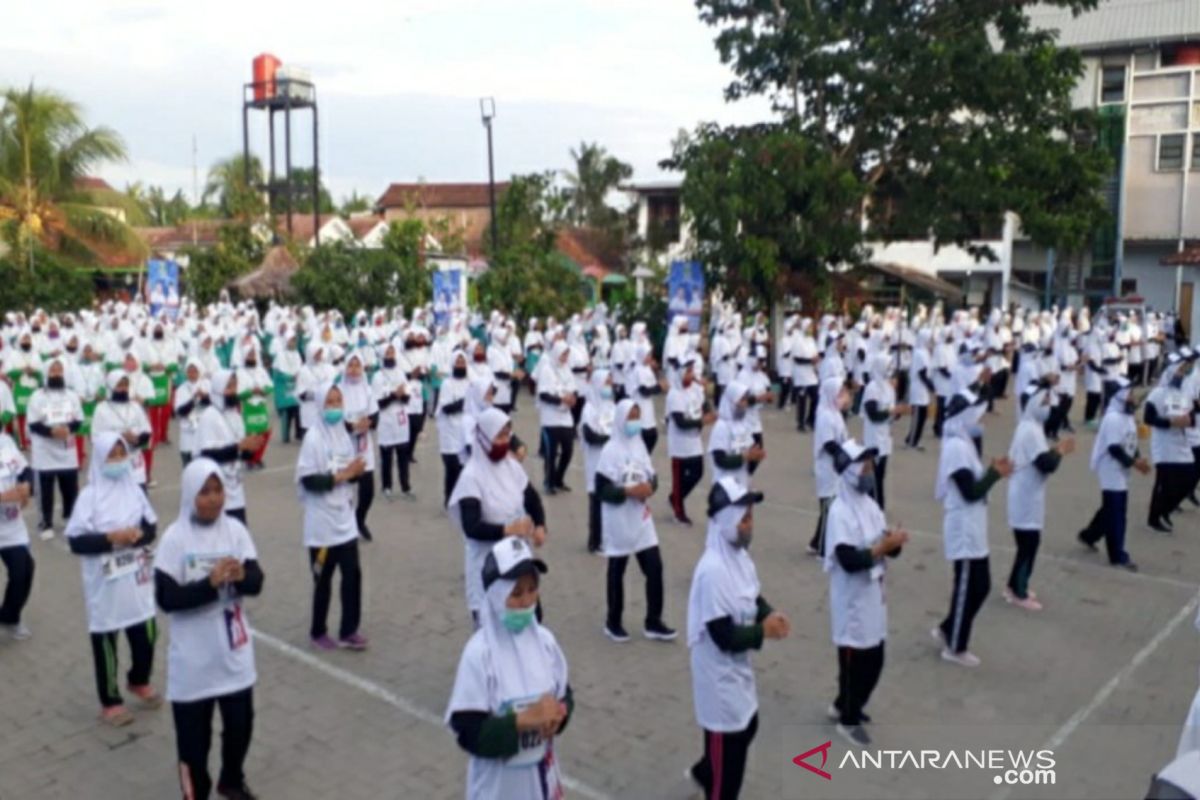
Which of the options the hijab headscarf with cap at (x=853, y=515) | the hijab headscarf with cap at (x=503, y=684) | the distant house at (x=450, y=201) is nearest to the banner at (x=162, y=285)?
the hijab headscarf with cap at (x=853, y=515)

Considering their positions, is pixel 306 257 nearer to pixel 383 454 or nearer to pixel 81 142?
pixel 81 142

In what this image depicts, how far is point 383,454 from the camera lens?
Result: 12227 mm

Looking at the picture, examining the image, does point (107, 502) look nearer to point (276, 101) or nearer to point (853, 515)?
point (853, 515)

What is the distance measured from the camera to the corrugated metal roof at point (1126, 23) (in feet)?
109

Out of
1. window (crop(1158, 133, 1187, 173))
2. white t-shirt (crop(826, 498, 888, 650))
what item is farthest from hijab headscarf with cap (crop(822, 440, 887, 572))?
window (crop(1158, 133, 1187, 173))

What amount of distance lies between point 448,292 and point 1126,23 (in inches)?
964

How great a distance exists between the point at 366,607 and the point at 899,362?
13363 mm

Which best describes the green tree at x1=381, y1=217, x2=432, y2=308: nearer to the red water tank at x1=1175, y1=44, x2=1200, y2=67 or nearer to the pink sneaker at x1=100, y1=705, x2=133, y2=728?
the pink sneaker at x1=100, y1=705, x2=133, y2=728

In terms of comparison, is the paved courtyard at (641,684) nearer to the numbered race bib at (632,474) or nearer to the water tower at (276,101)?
the numbered race bib at (632,474)

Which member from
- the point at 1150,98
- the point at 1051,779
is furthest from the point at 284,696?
the point at 1150,98

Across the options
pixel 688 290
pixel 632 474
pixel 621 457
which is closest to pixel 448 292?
pixel 688 290

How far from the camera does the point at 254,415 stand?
495 inches

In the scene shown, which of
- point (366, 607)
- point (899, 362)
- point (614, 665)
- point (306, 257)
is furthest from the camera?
point (306, 257)

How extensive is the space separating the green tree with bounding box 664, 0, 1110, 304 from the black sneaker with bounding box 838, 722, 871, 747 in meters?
14.9
